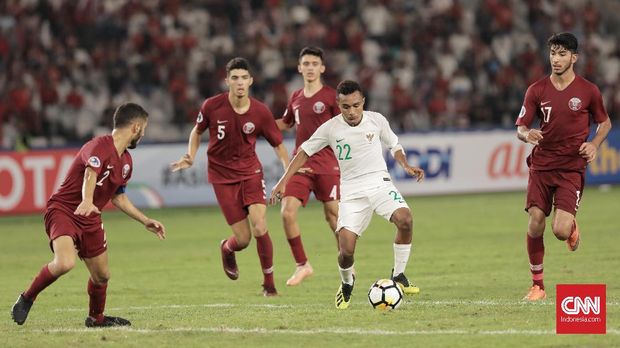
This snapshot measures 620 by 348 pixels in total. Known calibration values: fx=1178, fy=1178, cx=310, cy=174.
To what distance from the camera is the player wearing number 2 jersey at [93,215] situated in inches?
388

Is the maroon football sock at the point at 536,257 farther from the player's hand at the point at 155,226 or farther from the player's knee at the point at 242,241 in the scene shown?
the player's hand at the point at 155,226

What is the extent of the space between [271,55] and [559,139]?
1710 centimetres

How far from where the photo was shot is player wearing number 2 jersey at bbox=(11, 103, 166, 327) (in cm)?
984

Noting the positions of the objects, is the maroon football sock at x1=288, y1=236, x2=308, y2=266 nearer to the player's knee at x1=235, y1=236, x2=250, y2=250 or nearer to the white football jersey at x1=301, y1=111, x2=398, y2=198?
the player's knee at x1=235, y1=236, x2=250, y2=250

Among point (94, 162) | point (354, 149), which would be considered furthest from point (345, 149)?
point (94, 162)

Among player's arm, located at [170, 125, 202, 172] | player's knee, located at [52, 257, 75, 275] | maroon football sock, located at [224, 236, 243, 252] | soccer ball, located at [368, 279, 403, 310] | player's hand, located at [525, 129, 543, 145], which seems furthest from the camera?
maroon football sock, located at [224, 236, 243, 252]

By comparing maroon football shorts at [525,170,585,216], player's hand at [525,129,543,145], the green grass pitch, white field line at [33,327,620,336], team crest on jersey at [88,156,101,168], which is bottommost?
the green grass pitch

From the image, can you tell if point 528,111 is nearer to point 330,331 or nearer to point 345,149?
point 345,149

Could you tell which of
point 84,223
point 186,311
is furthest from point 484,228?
point 84,223

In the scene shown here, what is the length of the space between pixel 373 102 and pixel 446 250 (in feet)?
39.2

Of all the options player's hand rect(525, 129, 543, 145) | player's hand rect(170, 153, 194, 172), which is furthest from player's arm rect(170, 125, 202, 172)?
player's hand rect(525, 129, 543, 145)

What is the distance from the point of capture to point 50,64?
86.4 ft

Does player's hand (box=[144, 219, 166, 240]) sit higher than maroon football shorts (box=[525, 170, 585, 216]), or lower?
higher

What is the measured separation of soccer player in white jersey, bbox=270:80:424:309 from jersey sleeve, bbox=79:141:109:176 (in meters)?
1.82
